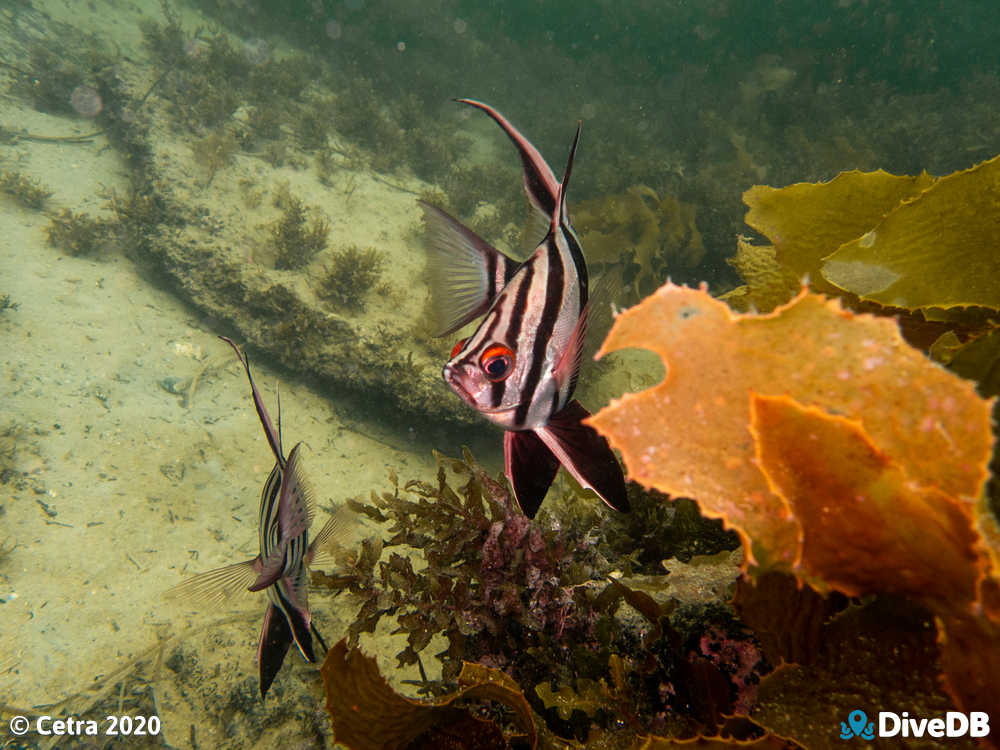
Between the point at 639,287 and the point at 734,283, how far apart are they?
5.54ft

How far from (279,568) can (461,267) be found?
4.15ft

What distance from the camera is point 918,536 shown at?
80 centimetres

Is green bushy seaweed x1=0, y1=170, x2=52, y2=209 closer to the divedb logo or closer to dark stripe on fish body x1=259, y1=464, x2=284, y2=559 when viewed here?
dark stripe on fish body x1=259, y1=464, x2=284, y2=559

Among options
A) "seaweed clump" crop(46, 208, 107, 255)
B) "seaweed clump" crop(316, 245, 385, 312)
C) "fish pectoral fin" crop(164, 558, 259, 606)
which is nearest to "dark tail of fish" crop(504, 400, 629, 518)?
"fish pectoral fin" crop(164, 558, 259, 606)

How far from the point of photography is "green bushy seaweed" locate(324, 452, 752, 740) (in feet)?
4.74

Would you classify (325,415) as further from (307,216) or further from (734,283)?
(734,283)

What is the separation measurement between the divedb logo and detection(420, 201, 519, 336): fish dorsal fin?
4.29 ft

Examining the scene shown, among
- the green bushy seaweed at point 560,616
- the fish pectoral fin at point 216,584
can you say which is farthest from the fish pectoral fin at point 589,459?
the fish pectoral fin at point 216,584

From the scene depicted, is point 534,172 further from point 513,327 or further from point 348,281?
point 348,281

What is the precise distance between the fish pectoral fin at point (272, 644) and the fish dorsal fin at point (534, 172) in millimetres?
2070

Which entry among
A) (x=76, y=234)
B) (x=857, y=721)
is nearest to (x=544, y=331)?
(x=857, y=721)

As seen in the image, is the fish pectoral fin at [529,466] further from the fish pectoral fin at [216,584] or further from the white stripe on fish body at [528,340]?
the fish pectoral fin at [216,584]

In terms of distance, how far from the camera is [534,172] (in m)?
1.30

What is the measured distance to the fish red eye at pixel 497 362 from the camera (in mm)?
1162
